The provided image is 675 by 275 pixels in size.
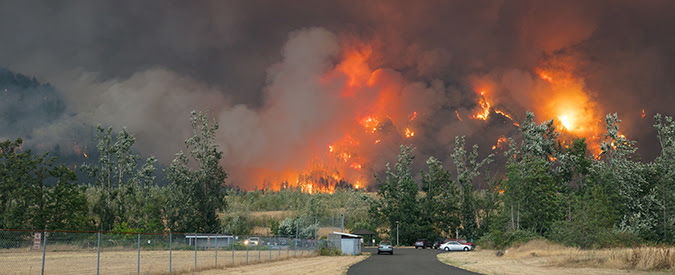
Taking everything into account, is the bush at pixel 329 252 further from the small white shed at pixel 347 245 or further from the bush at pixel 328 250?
the small white shed at pixel 347 245

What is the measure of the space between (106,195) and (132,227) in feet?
26.1

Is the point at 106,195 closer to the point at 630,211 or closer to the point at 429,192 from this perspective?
the point at 429,192

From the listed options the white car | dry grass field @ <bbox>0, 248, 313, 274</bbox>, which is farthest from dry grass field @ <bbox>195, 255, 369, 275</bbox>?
the white car

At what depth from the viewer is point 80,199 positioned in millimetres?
83125

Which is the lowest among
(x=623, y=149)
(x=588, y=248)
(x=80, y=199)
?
(x=588, y=248)

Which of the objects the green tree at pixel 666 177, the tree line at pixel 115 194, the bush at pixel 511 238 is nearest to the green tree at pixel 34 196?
the tree line at pixel 115 194

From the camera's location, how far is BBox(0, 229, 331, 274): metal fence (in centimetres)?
3019

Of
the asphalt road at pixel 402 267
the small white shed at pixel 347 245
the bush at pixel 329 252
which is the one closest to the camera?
the asphalt road at pixel 402 267

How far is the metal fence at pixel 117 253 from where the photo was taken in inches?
1189

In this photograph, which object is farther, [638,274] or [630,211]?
[630,211]

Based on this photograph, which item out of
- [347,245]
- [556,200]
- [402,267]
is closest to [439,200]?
[556,200]

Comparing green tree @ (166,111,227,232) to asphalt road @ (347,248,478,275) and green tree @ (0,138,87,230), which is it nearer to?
green tree @ (0,138,87,230)

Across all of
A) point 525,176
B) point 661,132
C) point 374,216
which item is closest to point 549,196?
point 525,176

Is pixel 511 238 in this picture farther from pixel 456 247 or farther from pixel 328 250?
pixel 328 250
